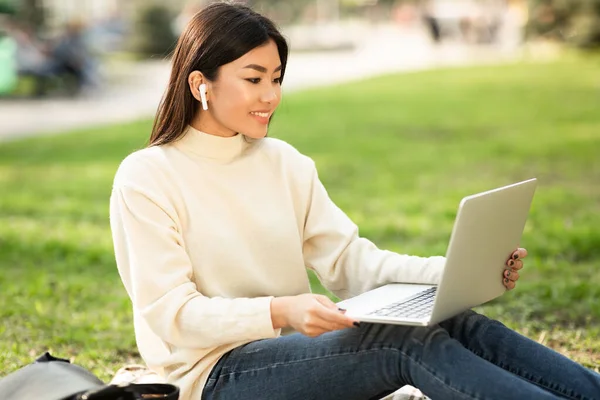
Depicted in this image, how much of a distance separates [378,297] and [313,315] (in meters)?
0.35

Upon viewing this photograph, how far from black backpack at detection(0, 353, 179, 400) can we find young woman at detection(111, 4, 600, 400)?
0.20m

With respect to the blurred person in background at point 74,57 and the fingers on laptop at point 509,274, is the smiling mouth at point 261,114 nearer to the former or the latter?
the fingers on laptop at point 509,274

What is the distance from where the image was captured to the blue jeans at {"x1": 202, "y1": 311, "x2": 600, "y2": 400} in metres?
2.51

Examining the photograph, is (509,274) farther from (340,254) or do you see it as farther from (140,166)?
(140,166)

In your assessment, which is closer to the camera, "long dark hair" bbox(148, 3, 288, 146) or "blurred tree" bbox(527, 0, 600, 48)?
"long dark hair" bbox(148, 3, 288, 146)

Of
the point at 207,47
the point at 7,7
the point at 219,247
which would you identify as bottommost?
the point at 7,7

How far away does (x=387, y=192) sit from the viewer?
812cm

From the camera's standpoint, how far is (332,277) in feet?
10.6

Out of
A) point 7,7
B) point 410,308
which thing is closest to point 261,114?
point 410,308

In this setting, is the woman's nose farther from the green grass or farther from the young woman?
the green grass

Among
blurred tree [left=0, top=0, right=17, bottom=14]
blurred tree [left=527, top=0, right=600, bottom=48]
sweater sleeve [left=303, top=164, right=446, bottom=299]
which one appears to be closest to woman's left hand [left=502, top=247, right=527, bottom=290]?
sweater sleeve [left=303, top=164, right=446, bottom=299]

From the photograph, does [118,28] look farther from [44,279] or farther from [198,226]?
[198,226]

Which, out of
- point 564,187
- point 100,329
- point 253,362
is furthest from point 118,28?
point 253,362

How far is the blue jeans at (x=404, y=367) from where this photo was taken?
98.8 inches
